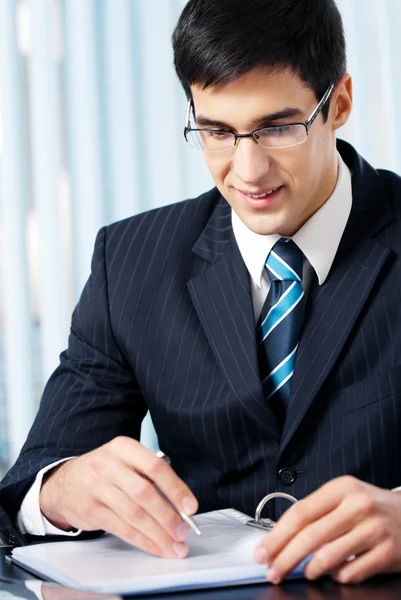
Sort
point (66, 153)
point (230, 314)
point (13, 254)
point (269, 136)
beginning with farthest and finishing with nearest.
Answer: point (66, 153) → point (13, 254) → point (230, 314) → point (269, 136)

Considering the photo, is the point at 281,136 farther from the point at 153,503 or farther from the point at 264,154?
the point at 153,503

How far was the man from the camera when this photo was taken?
1.51 meters

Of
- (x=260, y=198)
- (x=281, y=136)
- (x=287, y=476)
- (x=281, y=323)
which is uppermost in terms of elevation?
(x=281, y=136)

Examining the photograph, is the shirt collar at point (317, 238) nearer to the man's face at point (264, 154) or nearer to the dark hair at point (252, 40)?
the man's face at point (264, 154)

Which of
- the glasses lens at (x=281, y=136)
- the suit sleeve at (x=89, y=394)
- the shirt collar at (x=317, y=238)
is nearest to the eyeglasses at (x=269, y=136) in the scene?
the glasses lens at (x=281, y=136)

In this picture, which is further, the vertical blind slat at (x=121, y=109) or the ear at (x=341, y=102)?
the vertical blind slat at (x=121, y=109)

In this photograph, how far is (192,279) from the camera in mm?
1717

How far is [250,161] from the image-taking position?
1.51 meters

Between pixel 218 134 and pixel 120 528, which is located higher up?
pixel 218 134

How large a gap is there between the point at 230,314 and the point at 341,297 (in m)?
0.21

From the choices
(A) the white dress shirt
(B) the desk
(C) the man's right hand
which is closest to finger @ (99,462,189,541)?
(C) the man's right hand

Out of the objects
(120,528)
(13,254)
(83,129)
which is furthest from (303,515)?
(83,129)

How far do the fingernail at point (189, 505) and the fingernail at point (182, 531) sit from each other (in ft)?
0.09

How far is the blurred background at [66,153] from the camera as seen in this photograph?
9.32ft
